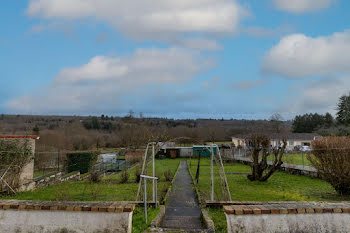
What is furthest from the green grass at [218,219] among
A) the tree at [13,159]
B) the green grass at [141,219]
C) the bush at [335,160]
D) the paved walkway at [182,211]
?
the tree at [13,159]

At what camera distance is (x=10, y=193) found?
35.5 ft

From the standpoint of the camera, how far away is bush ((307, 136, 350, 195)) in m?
9.54

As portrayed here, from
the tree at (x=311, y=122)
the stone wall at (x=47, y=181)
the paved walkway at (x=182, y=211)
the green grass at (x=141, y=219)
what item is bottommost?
the stone wall at (x=47, y=181)

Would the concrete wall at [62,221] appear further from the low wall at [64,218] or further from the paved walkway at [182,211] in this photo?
the paved walkway at [182,211]

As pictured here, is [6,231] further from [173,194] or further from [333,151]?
[333,151]

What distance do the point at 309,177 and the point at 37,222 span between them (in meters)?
15.1

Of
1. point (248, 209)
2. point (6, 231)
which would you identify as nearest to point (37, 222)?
point (6, 231)

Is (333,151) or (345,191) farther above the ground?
(333,151)

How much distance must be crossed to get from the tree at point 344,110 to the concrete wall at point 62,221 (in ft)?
172

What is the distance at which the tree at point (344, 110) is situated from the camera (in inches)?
1887

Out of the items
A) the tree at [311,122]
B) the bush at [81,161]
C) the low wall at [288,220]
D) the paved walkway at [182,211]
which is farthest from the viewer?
the tree at [311,122]

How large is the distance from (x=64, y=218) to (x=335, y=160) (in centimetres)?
918

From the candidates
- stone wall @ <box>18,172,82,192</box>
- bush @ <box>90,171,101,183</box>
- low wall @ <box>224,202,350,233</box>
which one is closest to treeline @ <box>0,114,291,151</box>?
stone wall @ <box>18,172,82,192</box>

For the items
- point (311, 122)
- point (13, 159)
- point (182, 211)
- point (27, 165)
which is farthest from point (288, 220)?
point (311, 122)
